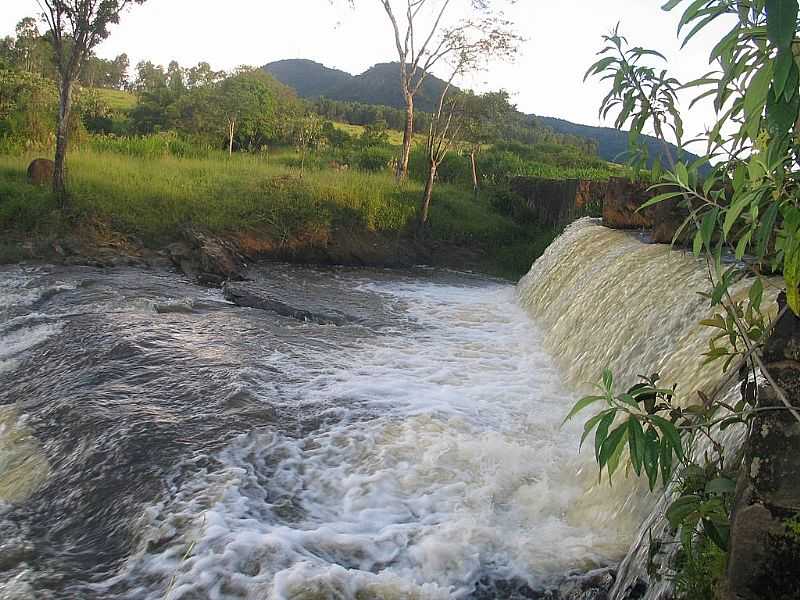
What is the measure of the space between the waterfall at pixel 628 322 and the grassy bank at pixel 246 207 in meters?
5.51

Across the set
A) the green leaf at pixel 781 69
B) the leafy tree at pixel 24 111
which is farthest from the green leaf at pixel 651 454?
the leafy tree at pixel 24 111

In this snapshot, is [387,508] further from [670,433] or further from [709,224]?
[709,224]

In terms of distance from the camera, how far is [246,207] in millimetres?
12867

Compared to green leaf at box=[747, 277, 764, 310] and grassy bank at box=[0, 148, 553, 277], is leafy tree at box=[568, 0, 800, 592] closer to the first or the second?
green leaf at box=[747, 277, 764, 310]

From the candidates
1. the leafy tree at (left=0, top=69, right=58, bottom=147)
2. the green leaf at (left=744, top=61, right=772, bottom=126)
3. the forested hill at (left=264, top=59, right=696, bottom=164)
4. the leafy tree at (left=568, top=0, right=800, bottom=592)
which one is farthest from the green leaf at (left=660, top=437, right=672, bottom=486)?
the forested hill at (left=264, top=59, right=696, bottom=164)

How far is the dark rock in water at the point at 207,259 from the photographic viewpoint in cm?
1020

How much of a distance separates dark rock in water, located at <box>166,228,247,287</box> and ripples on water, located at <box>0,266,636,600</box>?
3.07m

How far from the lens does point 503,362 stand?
6547 millimetres

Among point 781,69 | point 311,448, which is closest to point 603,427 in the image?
point 781,69

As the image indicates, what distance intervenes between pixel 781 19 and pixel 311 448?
3633 mm

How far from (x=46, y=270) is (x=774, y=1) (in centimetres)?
1066

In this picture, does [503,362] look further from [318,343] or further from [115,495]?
[115,495]

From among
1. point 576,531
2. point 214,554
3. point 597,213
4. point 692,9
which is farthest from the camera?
point 597,213

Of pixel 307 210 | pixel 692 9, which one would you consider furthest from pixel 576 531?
pixel 307 210
